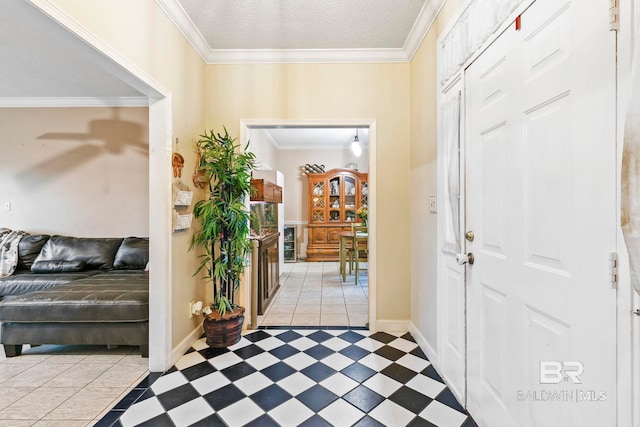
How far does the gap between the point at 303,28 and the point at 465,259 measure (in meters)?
2.20

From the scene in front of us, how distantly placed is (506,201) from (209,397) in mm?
2023

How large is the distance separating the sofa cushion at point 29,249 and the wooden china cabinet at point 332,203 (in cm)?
442

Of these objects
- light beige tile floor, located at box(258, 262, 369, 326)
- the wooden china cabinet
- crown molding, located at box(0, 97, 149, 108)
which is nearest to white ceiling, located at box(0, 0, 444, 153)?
crown molding, located at box(0, 97, 149, 108)

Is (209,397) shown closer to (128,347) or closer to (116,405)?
(116,405)

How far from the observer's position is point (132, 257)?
10.9 ft

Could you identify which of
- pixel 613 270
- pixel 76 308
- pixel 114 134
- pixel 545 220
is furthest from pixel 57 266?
pixel 613 270

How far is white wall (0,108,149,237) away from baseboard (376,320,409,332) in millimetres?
3176

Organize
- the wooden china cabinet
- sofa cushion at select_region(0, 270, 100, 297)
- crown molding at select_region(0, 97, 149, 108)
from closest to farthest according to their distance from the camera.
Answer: sofa cushion at select_region(0, 270, 100, 297) → crown molding at select_region(0, 97, 149, 108) → the wooden china cabinet

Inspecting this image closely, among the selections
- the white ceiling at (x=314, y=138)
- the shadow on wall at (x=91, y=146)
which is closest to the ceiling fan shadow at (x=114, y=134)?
the shadow on wall at (x=91, y=146)

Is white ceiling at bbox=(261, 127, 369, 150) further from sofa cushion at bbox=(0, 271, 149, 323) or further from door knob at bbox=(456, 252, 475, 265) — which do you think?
door knob at bbox=(456, 252, 475, 265)

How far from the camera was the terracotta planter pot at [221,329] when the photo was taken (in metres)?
2.38

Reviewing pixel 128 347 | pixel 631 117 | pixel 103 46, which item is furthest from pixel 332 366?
pixel 103 46

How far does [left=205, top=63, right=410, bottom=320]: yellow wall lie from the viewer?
272 cm

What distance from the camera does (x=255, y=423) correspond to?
1.54 m
